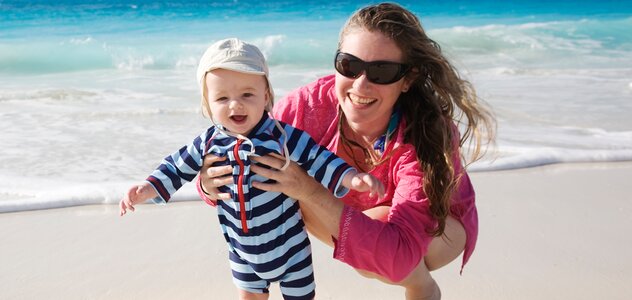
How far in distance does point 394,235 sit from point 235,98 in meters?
0.70

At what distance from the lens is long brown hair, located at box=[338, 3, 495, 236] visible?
2447 millimetres

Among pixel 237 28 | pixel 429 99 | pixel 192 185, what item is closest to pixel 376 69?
pixel 429 99

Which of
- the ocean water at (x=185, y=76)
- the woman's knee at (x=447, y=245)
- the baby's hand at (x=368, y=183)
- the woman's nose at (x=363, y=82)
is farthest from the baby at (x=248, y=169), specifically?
the ocean water at (x=185, y=76)

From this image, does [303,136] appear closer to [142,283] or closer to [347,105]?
[347,105]

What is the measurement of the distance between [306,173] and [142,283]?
4.36 feet

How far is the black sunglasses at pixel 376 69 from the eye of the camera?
2.45 m

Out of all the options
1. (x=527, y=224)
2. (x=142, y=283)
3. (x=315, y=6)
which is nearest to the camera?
(x=142, y=283)

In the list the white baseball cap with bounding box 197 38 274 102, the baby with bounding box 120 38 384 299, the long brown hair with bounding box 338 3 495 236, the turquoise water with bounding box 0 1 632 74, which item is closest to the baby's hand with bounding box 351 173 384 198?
the baby with bounding box 120 38 384 299

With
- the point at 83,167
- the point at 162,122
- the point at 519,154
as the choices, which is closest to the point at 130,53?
the point at 162,122

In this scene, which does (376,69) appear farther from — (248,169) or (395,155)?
(248,169)

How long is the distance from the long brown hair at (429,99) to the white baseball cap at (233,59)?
476 mm

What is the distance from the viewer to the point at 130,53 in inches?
518

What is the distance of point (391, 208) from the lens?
2.51 meters

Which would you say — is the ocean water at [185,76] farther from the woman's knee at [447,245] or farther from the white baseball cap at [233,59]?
the white baseball cap at [233,59]
